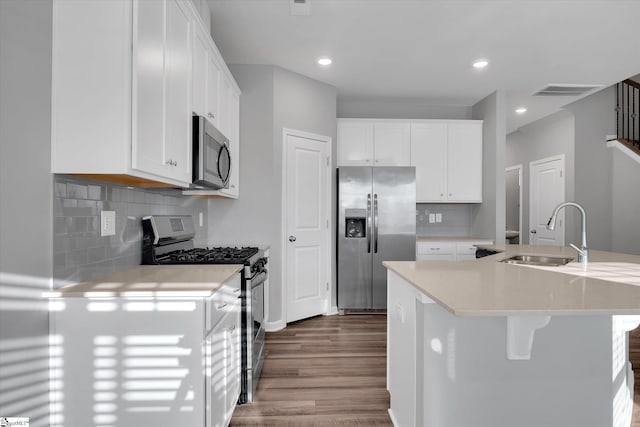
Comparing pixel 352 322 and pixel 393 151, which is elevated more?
pixel 393 151

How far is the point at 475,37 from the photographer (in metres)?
3.24

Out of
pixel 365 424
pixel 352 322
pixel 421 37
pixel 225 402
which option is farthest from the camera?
pixel 352 322

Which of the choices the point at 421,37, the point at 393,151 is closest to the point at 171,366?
the point at 421,37

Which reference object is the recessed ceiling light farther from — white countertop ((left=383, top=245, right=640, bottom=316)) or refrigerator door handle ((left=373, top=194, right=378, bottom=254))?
white countertop ((left=383, top=245, right=640, bottom=316))

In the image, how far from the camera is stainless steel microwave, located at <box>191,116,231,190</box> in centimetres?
218

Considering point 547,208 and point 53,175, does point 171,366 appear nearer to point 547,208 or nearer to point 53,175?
point 53,175

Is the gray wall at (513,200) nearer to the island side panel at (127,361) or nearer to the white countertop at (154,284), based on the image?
the white countertop at (154,284)

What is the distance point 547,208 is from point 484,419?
530 centimetres

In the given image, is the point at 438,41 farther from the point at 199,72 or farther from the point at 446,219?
the point at 446,219

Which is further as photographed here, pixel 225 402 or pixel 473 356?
pixel 225 402

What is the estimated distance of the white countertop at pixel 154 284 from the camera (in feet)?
4.87

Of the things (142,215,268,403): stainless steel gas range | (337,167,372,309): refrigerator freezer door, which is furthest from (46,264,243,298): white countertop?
(337,167,372,309): refrigerator freezer door

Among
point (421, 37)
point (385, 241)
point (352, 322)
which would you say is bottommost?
point (352, 322)

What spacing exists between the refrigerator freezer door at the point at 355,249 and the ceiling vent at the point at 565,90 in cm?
238
